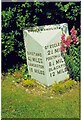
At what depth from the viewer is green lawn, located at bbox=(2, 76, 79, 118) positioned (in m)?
5.45

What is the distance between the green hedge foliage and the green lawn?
1.90 feet

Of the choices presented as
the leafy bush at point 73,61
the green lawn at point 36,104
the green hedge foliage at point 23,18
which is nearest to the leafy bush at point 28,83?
the green lawn at point 36,104

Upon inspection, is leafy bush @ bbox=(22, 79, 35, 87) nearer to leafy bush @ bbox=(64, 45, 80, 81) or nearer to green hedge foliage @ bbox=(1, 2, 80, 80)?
green hedge foliage @ bbox=(1, 2, 80, 80)

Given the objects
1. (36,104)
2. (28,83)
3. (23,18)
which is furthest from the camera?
(23,18)

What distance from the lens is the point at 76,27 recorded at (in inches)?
243

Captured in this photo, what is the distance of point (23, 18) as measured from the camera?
6023mm

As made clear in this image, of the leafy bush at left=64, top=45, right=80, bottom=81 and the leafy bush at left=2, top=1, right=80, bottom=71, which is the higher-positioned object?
the leafy bush at left=2, top=1, right=80, bottom=71

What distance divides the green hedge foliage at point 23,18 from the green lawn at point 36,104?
581 mm

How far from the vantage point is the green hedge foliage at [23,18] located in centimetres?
598

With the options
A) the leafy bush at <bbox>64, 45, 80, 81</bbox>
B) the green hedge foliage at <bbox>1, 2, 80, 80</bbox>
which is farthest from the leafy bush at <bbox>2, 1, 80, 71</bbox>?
the leafy bush at <bbox>64, 45, 80, 81</bbox>

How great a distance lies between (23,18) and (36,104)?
138 centimetres

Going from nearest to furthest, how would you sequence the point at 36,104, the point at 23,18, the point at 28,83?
1. the point at 36,104
2. the point at 28,83
3. the point at 23,18

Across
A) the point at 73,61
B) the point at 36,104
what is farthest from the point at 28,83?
the point at 73,61

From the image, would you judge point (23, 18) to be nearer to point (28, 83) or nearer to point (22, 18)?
point (22, 18)
